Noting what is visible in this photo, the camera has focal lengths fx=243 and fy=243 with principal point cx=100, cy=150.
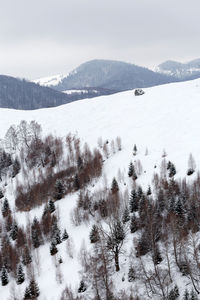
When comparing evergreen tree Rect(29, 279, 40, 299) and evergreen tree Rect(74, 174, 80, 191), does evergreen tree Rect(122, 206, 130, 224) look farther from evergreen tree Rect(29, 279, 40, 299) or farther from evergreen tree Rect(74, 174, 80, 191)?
evergreen tree Rect(74, 174, 80, 191)

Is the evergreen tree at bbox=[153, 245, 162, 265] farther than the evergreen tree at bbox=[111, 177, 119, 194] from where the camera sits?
No

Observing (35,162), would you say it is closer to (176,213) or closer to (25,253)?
(25,253)

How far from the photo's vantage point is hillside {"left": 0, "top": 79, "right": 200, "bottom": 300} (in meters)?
36.8

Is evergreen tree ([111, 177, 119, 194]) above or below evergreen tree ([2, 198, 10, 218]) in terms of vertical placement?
above

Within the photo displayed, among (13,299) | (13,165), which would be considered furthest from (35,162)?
(13,299)

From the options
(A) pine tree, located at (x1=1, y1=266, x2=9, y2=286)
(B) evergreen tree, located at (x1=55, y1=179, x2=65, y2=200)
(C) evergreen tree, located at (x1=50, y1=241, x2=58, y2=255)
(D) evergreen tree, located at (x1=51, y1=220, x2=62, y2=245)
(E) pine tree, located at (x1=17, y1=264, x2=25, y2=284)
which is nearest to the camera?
(E) pine tree, located at (x1=17, y1=264, x2=25, y2=284)

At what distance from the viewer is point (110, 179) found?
60812 mm

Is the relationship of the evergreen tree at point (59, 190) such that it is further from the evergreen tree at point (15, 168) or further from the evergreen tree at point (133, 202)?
the evergreen tree at point (15, 168)

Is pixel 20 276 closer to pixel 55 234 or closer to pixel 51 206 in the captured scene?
pixel 55 234

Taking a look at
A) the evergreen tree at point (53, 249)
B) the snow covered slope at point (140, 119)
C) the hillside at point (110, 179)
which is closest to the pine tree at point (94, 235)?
the hillside at point (110, 179)

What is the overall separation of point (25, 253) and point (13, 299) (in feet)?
30.8

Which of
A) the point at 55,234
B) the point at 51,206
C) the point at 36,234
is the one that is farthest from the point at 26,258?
the point at 51,206

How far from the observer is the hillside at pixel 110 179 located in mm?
36781

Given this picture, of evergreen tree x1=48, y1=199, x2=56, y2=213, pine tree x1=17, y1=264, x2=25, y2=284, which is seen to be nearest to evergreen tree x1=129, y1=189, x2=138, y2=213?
evergreen tree x1=48, y1=199, x2=56, y2=213
